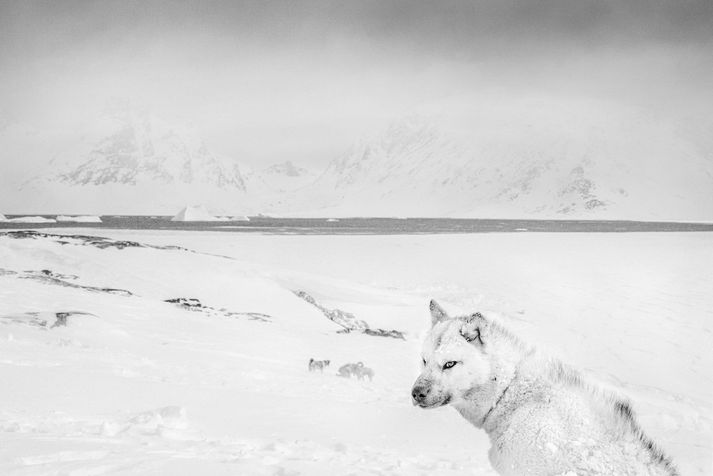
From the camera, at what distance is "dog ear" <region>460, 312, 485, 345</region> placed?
4.75 metres

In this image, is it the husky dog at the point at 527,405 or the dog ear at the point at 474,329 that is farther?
the dog ear at the point at 474,329

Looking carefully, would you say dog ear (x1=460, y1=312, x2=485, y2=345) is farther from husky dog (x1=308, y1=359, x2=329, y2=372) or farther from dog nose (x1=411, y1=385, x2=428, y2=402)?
husky dog (x1=308, y1=359, x2=329, y2=372)

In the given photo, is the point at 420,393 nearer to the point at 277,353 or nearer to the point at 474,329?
the point at 474,329

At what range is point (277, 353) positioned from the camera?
49.2ft

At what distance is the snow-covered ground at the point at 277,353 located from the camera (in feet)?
21.1

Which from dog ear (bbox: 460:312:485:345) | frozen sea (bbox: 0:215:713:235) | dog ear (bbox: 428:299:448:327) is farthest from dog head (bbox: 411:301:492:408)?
frozen sea (bbox: 0:215:713:235)

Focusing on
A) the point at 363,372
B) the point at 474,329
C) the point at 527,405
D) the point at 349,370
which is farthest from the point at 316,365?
the point at 527,405

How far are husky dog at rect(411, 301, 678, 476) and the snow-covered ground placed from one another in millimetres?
1772

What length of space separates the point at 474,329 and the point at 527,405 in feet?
2.34

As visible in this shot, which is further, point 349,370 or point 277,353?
point 277,353

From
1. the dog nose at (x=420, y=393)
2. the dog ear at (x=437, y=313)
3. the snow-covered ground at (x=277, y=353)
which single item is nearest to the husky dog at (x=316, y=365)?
the snow-covered ground at (x=277, y=353)

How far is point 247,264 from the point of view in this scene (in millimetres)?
26750

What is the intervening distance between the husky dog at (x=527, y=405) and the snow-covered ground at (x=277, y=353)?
5.81 feet

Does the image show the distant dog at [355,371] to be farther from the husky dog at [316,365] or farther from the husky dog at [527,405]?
the husky dog at [527,405]
